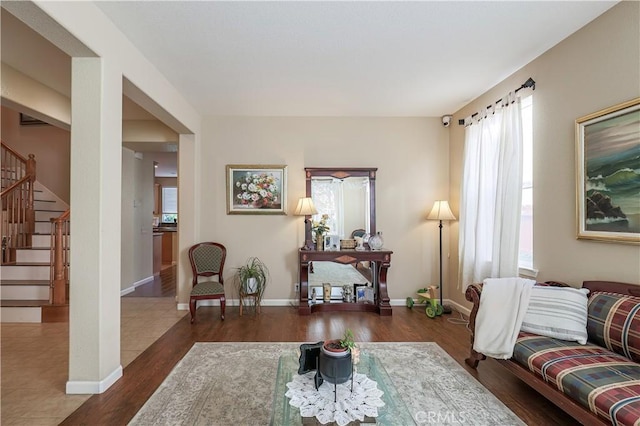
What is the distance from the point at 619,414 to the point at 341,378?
133 cm

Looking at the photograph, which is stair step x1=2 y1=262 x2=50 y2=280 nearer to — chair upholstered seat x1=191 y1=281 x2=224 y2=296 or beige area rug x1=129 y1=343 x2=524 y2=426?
chair upholstered seat x1=191 y1=281 x2=224 y2=296

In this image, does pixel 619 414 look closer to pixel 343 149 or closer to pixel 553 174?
pixel 553 174

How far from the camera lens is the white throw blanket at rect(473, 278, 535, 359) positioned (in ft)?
7.51

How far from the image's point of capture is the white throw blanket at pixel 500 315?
7.51 feet

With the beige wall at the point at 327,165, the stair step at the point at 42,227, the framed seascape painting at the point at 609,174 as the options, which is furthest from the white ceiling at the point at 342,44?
the stair step at the point at 42,227

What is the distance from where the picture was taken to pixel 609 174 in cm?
225

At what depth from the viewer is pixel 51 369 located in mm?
2607

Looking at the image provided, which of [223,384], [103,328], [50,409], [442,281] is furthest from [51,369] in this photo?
[442,281]

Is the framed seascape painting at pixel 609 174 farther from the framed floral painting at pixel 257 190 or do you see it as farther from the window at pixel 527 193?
the framed floral painting at pixel 257 190

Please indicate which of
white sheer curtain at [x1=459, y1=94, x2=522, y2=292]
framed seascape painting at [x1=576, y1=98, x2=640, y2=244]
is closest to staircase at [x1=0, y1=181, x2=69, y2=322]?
white sheer curtain at [x1=459, y1=94, x2=522, y2=292]

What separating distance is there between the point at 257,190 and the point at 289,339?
7.26 feet

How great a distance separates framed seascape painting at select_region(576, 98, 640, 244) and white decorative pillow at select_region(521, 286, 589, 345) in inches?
20.2

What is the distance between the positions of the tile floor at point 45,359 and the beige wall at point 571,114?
3957mm

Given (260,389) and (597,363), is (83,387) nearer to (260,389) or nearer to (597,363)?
(260,389)
